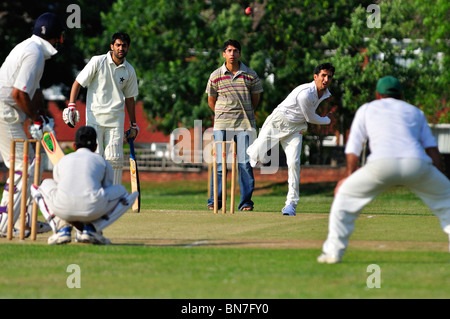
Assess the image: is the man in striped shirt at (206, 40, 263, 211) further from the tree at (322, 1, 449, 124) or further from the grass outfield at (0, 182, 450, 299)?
the tree at (322, 1, 449, 124)

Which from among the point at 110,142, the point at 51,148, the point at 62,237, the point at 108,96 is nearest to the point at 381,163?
the point at 62,237

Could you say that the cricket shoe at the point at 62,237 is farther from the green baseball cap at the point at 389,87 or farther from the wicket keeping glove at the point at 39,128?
the green baseball cap at the point at 389,87

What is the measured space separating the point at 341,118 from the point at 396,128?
2259 cm

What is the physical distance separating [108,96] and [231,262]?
4.61 m

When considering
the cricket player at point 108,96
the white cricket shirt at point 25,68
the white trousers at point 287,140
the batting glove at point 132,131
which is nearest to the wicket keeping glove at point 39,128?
the white cricket shirt at point 25,68

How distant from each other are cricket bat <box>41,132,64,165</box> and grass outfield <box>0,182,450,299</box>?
2.70 feet

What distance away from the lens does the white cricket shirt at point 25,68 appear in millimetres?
8227

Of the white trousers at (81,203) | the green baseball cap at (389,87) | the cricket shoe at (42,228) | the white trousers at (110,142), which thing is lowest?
the cricket shoe at (42,228)

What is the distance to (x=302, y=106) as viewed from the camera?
11.1m

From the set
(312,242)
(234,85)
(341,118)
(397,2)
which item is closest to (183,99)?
(341,118)

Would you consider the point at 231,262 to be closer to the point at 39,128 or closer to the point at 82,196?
the point at 82,196

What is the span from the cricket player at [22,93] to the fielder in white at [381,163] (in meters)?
3.20

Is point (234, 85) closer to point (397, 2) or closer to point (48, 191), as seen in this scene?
point (48, 191)

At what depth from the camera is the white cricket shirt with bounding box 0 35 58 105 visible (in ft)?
27.0
